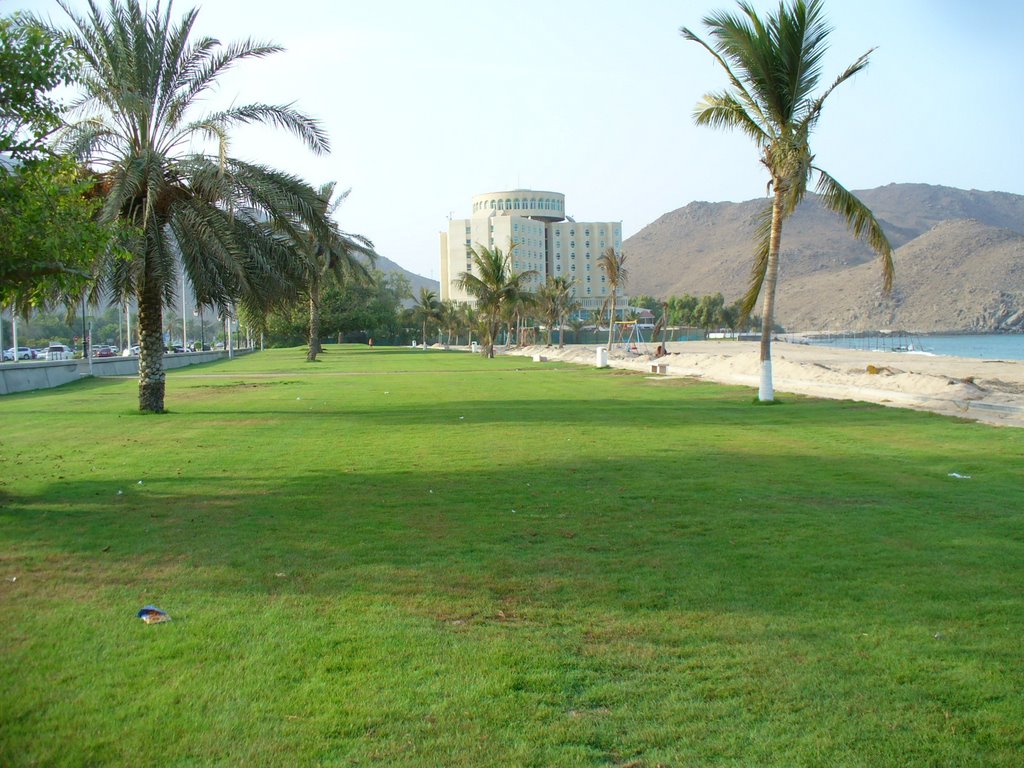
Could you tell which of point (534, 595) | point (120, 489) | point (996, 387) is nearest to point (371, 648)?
point (534, 595)

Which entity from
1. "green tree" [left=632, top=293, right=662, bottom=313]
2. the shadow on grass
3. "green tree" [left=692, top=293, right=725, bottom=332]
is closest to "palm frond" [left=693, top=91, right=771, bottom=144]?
the shadow on grass

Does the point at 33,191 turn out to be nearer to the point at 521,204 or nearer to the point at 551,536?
the point at 551,536

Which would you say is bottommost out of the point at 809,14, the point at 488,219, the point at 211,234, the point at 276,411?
the point at 276,411

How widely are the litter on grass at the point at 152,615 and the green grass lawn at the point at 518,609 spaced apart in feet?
0.28

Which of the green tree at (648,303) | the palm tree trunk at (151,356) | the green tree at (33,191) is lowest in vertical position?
the palm tree trunk at (151,356)

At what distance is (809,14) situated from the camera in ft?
61.9

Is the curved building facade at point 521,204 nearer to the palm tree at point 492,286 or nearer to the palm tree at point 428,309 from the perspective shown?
the palm tree at point 428,309

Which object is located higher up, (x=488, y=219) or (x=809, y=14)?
(x=488, y=219)

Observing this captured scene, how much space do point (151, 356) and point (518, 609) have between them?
16835 mm

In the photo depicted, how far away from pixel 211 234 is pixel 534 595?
1510cm

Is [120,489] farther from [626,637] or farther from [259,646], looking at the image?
[626,637]

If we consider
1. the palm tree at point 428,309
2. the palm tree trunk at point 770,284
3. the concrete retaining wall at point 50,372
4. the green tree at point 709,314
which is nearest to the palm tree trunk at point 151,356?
the concrete retaining wall at point 50,372

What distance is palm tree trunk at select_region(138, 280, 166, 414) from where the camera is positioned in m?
19.6

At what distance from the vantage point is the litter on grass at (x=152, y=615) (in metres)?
5.32
